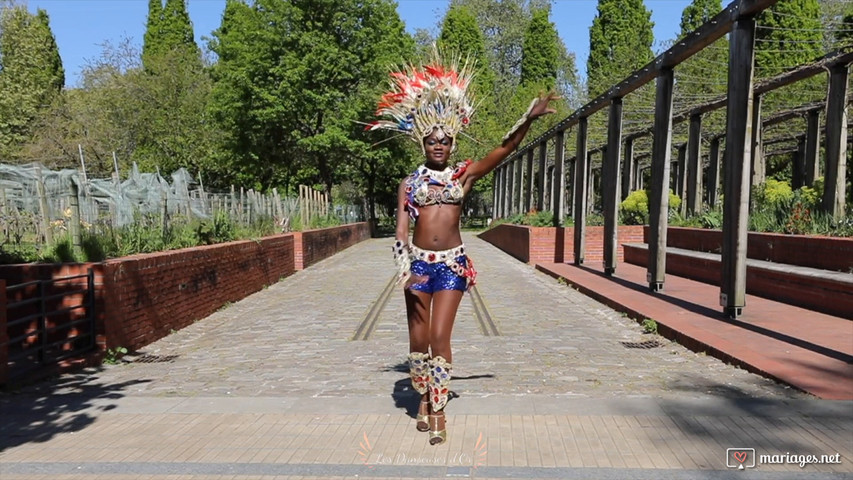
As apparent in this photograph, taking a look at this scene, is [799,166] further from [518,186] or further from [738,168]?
[738,168]

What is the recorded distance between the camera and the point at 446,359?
5.21 metres

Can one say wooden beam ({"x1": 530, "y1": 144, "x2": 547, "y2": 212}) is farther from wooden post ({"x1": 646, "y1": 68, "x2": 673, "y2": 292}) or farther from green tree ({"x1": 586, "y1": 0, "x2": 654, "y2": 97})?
green tree ({"x1": 586, "y1": 0, "x2": 654, "y2": 97})

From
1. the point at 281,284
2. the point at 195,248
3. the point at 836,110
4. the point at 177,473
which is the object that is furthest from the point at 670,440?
the point at 281,284

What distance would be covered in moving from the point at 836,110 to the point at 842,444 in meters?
9.84

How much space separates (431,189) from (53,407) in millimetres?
3941

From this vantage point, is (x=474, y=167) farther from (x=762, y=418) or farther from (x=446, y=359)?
(x=762, y=418)

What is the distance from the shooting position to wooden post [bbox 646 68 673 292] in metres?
12.2

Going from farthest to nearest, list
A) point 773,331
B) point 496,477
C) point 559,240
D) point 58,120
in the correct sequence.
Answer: point 58,120
point 559,240
point 773,331
point 496,477

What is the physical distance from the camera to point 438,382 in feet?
16.9

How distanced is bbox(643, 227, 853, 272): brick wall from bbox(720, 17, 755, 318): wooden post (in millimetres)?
2287

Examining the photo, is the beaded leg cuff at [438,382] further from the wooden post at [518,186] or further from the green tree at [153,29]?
the green tree at [153,29]

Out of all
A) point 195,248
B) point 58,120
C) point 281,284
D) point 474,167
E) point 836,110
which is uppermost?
point 58,120

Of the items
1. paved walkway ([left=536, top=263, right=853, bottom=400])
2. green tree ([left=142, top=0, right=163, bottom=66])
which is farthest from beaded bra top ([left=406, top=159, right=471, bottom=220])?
green tree ([left=142, top=0, right=163, bottom=66])

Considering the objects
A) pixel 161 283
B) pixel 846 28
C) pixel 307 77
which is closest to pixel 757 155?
pixel 846 28
